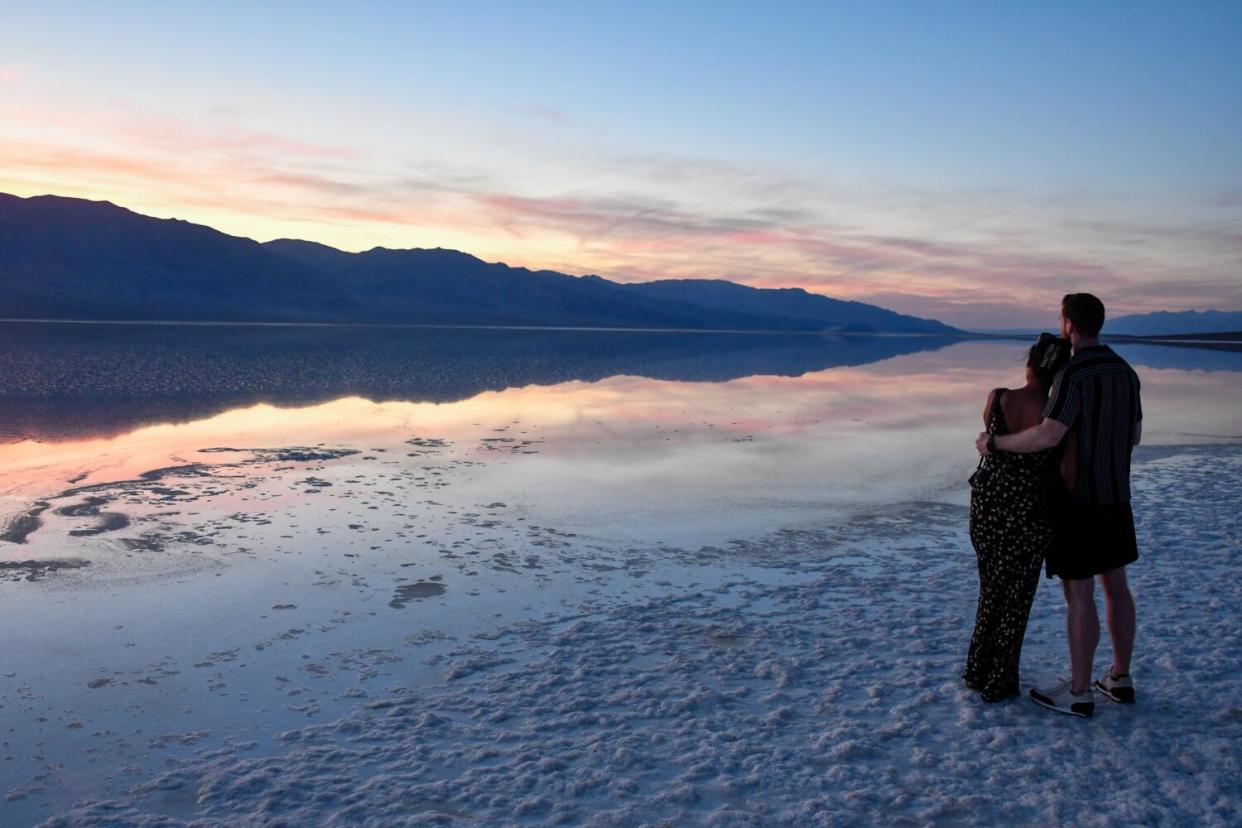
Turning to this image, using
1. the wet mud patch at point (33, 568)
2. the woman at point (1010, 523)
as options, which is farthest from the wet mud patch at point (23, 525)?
the woman at point (1010, 523)

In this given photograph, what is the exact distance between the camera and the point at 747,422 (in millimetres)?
16547

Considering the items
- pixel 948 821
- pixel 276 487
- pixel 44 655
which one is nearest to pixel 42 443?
pixel 276 487

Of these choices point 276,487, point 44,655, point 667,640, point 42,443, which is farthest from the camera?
point 42,443

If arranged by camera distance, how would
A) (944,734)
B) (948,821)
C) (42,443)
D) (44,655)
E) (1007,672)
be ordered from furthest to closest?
(42,443)
(44,655)
(1007,672)
(944,734)
(948,821)

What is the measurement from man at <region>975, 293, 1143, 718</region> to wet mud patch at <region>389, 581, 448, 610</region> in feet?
11.7

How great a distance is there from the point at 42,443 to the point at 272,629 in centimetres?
848

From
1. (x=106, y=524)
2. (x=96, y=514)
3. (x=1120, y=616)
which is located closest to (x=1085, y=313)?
(x=1120, y=616)

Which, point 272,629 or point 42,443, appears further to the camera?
point 42,443

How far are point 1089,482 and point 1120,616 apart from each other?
0.69 meters

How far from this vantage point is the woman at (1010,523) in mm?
4312

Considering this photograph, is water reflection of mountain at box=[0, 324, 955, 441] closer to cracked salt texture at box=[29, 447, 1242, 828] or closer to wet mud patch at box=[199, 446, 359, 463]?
wet mud patch at box=[199, 446, 359, 463]

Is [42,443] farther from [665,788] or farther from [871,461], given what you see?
[665,788]

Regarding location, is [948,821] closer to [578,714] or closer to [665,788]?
[665,788]

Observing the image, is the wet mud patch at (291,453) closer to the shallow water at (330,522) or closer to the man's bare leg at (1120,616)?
the shallow water at (330,522)
